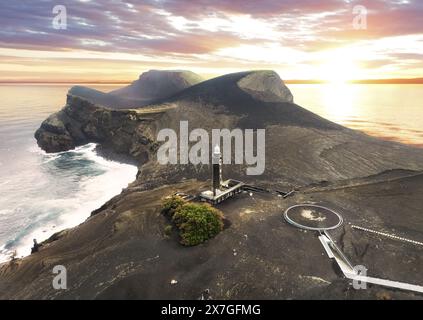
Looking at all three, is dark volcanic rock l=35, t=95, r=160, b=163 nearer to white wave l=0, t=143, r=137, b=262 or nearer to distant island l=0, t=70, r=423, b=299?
white wave l=0, t=143, r=137, b=262

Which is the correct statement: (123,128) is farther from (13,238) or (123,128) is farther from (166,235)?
(166,235)

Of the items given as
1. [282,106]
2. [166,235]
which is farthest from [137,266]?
[282,106]

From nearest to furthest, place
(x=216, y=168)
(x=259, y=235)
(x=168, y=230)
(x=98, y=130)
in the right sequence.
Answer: (x=259, y=235), (x=168, y=230), (x=216, y=168), (x=98, y=130)

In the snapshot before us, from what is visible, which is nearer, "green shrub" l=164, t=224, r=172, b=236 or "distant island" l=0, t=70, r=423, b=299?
"distant island" l=0, t=70, r=423, b=299

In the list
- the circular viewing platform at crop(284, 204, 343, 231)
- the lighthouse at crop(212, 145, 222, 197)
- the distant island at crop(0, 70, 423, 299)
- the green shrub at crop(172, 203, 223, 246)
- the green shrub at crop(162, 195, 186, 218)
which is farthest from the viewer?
the lighthouse at crop(212, 145, 222, 197)

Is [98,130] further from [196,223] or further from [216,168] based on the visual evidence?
[196,223]

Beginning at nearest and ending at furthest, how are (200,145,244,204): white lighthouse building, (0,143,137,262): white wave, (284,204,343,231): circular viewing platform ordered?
(284,204,343,231): circular viewing platform
(200,145,244,204): white lighthouse building
(0,143,137,262): white wave

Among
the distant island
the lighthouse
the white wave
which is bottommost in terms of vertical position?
the white wave

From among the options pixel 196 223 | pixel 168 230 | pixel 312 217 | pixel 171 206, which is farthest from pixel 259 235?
pixel 171 206

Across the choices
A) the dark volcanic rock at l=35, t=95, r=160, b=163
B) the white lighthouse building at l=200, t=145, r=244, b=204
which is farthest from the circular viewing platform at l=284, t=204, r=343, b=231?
the dark volcanic rock at l=35, t=95, r=160, b=163
